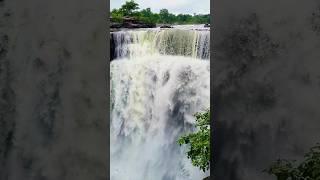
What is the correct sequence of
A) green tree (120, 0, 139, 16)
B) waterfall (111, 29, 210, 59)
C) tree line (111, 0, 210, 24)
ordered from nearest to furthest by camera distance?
1. waterfall (111, 29, 210, 59)
2. tree line (111, 0, 210, 24)
3. green tree (120, 0, 139, 16)

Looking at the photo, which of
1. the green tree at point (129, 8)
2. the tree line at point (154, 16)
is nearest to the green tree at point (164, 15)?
the tree line at point (154, 16)

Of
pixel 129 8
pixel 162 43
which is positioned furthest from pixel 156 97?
pixel 129 8

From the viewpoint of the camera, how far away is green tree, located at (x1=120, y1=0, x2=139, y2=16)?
9433mm

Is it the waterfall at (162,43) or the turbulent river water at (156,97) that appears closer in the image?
the waterfall at (162,43)

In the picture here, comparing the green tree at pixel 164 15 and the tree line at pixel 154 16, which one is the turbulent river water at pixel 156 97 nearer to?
the tree line at pixel 154 16

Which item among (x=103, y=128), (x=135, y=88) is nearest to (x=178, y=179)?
(x=135, y=88)

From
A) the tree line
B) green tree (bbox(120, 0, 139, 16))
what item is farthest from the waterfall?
green tree (bbox(120, 0, 139, 16))

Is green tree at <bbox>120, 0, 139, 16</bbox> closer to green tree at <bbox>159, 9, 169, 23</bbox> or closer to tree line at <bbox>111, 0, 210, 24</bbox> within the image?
tree line at <bbox>111, 0, 210, 24</bbox>

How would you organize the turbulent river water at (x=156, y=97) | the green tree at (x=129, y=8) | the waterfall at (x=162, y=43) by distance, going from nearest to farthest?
the waterfall at (x=162, y=43), the turbulent river water at (x=156, y=97), the green tree at (x=129, y=8)

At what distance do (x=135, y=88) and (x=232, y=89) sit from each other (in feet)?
16.7

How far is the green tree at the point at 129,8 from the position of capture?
9.43 m

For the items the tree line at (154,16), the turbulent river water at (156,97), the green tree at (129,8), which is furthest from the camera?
the green tree at (129,8)

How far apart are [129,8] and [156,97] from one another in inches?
106

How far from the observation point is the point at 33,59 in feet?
8.90
